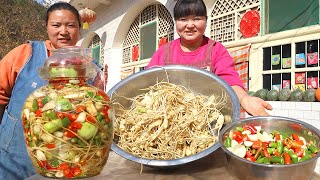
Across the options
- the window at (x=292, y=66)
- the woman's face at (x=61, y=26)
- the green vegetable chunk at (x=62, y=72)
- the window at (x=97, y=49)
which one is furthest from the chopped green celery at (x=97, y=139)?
the window at (x=97, y=49)

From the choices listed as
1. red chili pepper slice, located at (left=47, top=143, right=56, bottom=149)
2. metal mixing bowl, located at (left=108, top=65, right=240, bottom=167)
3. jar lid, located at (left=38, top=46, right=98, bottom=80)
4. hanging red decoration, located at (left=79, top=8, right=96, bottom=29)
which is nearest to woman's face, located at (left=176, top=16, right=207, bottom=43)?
metal mixing bowl, located at (left=108, top=65, right=240, bottom=167)

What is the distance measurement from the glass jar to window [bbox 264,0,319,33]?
4028mm

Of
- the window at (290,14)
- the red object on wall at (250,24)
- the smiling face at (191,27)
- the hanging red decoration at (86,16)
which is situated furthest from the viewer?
the hanging red decoration at (86,16)

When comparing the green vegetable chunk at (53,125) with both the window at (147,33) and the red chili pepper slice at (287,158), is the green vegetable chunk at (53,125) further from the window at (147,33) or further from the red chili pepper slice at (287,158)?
the window at (147,33)

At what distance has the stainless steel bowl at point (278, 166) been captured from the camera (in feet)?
2.79

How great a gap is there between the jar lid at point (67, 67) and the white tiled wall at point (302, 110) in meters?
3.62

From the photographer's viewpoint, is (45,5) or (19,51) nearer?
(19,51)

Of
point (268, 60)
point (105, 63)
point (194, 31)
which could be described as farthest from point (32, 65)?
point (105, 63)

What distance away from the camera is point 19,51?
4.87 feet

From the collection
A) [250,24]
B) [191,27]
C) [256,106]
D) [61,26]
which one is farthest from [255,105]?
[250,24]

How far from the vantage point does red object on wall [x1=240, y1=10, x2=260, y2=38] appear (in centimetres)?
482

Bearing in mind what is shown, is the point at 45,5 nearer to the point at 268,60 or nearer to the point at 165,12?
the point at 165,12

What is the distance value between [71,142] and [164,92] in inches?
21.0

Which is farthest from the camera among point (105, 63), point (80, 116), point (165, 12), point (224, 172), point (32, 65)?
point (105, 63)
